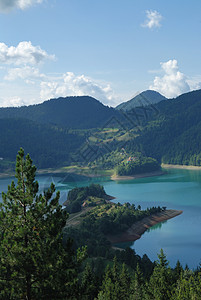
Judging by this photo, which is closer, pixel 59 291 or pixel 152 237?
pixel 59 291

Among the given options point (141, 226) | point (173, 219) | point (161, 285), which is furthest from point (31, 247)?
point (173, 219)

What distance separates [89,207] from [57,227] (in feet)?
264

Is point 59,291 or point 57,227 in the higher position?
point 57,227

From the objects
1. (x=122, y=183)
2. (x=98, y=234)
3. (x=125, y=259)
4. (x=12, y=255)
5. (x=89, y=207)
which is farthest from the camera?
(x=122, y=183)

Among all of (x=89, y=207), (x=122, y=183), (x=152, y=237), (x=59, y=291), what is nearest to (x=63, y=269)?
(x=59, y=291)

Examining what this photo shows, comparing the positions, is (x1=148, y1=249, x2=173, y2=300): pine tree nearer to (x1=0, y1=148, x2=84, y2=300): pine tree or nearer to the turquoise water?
(x1=0, y1=148, x2=84, y2=300): pine tree

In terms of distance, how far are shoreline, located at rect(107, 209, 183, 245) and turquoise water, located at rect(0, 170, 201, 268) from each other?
5.09ft

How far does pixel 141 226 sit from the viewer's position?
76.8 meters

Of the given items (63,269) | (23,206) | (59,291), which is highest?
(23,206)

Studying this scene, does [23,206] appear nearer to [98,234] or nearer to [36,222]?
[36,222]

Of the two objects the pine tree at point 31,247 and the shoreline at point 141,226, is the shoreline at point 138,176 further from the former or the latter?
the pine tree at point 31,247

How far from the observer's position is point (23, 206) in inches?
529

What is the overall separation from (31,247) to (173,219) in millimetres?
75741

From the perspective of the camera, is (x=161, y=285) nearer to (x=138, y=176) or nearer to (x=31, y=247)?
(x=31, y=247)
